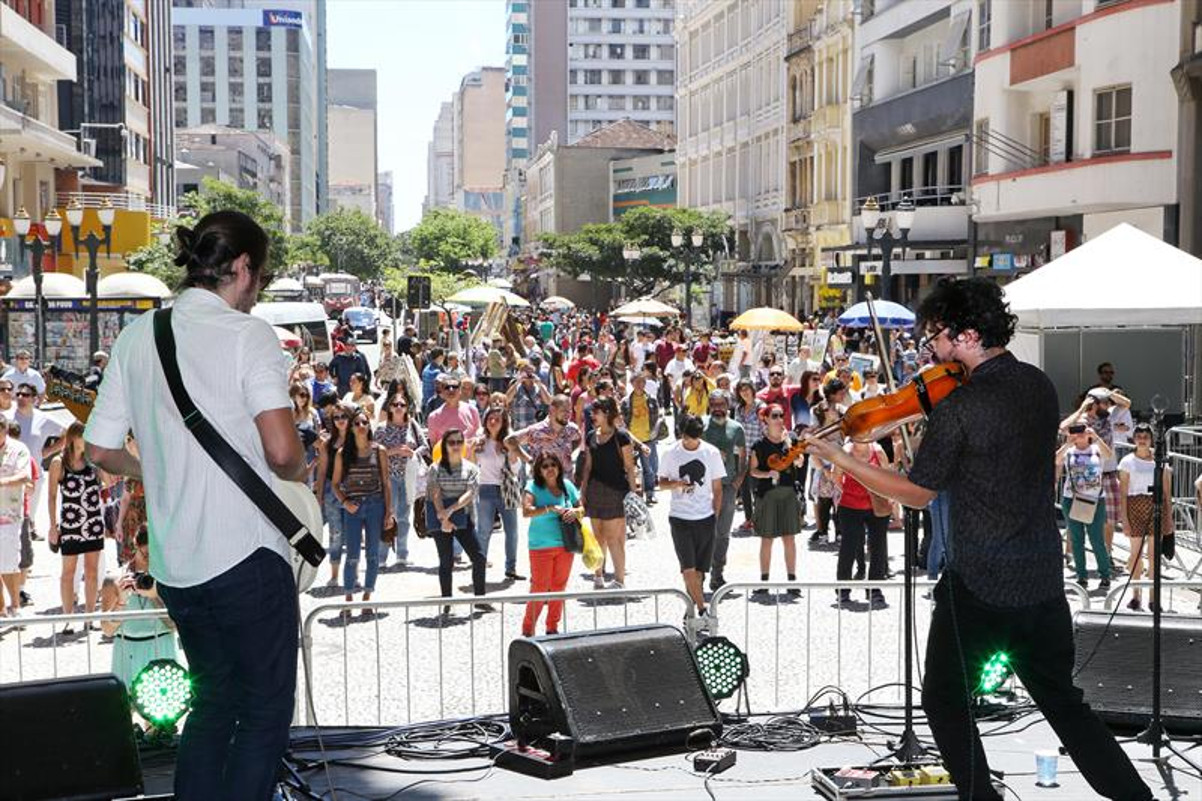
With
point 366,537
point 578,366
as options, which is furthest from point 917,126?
point 366,537

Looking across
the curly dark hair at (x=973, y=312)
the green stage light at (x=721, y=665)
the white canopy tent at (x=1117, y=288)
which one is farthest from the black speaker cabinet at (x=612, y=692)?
the white canopy tent at (x=1117, y=288)

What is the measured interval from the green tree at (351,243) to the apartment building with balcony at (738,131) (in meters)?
56.2

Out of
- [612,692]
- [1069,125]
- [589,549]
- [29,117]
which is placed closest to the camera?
[612,692]

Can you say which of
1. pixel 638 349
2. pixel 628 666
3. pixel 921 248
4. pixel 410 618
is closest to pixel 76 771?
pixel 628 666

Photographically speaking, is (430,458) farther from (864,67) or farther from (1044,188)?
(864,67)

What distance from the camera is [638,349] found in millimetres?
30500

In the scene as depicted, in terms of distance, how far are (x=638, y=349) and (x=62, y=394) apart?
22526 mm

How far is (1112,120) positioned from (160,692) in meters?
26.1

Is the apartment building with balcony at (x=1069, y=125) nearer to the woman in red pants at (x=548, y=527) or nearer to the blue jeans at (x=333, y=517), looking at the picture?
the blue jeans at (x=333, y=517)

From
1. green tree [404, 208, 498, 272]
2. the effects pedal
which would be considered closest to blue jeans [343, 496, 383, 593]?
the effects pedal

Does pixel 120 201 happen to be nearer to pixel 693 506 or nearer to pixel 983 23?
pixel 983 23

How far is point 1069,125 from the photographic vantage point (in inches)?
1278

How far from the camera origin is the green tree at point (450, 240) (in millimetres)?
119062

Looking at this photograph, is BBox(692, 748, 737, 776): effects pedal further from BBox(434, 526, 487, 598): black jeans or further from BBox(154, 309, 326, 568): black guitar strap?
BBox(434, 526, 487, 598): black jeans
